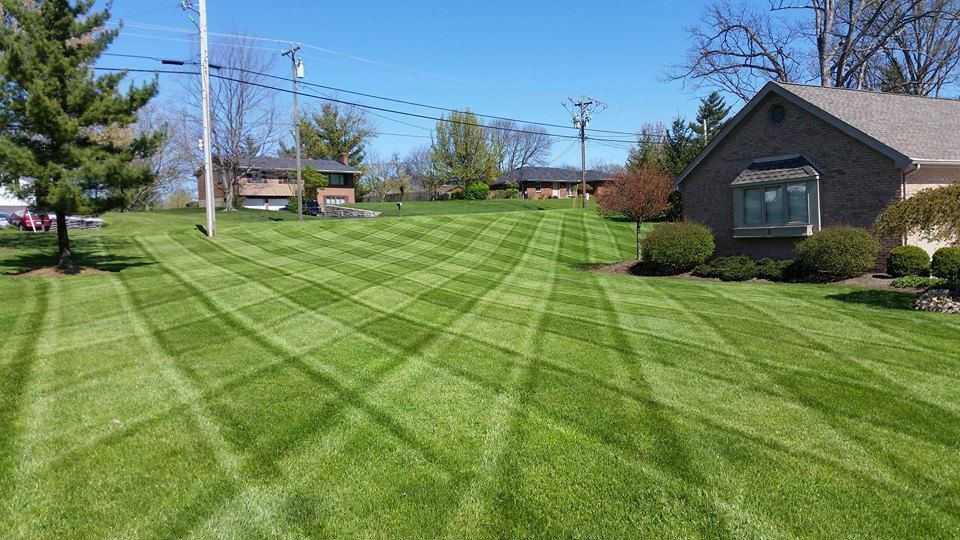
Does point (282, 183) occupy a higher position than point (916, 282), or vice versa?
point (282, 183)

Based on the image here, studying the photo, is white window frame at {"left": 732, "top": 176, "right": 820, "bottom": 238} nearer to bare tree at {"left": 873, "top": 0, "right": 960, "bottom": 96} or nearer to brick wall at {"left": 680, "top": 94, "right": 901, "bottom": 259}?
brick wall at {"left": 680, "top": 94, "right": 901, "bottom": 259}

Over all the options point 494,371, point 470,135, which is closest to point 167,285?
point 494,371

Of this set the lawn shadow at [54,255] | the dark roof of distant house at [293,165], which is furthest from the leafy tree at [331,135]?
the lawn shadow at [54,255]

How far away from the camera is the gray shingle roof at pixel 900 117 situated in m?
15.6

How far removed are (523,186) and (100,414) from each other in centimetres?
6415

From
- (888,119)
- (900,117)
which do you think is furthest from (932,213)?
(900,117)

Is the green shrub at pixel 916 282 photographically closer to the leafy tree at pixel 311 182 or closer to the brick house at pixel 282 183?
the leafy tree at pixel 311 182

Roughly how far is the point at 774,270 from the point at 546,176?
54.6 metres

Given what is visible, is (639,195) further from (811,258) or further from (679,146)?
(679,146)

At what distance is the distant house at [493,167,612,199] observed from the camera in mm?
67812

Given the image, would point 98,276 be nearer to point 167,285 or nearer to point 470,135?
point 167,285

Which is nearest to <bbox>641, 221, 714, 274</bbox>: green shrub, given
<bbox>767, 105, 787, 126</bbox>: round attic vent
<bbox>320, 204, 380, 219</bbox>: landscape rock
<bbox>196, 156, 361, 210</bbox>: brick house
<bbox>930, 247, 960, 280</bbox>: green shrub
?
<bbox>767, 105, 787, 126</bbox>: round attic vent

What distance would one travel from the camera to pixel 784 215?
17938 millimetres

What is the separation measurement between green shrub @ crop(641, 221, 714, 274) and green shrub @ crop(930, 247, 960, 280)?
5714 mm
